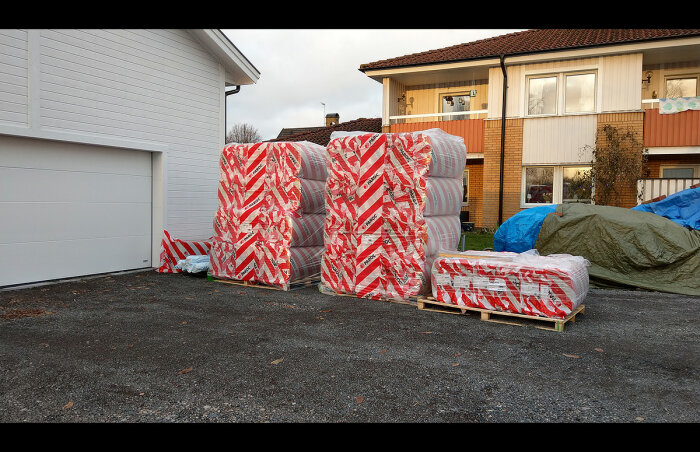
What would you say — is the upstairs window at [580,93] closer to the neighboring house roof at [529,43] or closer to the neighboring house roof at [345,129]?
the neighboring house roof at [529,43]

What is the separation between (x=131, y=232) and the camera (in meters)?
10.5

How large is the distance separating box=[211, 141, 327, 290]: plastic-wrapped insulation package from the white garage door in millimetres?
2137

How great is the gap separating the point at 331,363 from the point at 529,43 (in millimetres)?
14981

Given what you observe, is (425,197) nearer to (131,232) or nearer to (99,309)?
(99,309)

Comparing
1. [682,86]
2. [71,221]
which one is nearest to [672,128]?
[682,86]

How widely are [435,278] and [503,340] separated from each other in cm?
166

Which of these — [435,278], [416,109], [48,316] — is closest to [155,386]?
[48,316]

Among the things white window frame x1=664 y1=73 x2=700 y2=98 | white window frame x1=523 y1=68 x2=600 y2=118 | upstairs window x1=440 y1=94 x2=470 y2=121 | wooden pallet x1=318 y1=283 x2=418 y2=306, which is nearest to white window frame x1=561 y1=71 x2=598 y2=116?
white window frame x1=523 y1=68 x2=600 y2=118

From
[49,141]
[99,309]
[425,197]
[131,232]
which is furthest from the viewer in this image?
[131,232]

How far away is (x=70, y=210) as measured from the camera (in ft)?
30.3

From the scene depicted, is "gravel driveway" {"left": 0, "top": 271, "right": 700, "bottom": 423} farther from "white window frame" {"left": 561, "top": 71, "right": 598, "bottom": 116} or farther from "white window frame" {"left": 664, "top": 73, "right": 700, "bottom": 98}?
"white window frame" {"left": 664, "top": 73, "right": 700, "bottom": 98}

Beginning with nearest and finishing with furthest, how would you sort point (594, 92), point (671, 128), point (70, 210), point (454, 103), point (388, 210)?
1. point (388, 210)
2. point (70, 210)
3. point (671, 128)
4. point (594, 92)
5. point (454, 103)

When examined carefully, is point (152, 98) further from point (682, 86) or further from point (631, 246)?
point (682, 86)

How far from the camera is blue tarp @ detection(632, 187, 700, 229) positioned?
944 centimetres
